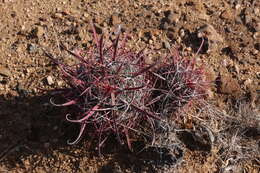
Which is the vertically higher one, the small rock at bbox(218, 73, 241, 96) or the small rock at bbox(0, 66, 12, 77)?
the small rock at bbox(0, 66, 12, 77)

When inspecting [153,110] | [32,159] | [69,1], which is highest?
[69,1]

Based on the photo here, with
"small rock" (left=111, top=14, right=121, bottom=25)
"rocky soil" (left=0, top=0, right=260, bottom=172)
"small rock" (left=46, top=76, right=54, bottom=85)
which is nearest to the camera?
"rocky soil" (left=0, top=0, right=260, bottom=172)

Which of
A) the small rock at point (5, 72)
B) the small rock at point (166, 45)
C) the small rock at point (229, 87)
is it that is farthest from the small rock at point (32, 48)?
the small rock at point (229, 87)

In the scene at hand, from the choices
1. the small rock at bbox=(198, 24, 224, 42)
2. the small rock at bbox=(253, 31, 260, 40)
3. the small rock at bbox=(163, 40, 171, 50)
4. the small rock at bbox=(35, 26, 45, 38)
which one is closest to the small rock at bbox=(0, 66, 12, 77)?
the small rock at bbox=(35, 26, 45, 38)

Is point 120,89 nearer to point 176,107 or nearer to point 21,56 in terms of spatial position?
point 176,107

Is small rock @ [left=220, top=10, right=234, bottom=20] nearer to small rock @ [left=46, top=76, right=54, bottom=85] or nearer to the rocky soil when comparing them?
the rocky soil

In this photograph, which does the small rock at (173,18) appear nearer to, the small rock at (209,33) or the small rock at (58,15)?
the small rock at (209,33)

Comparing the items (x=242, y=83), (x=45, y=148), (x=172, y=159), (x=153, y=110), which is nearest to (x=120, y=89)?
(x=153, y=110)

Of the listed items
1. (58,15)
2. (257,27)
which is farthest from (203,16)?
(58,15)

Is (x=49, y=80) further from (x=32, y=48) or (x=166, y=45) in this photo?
(x=166, y=45)
